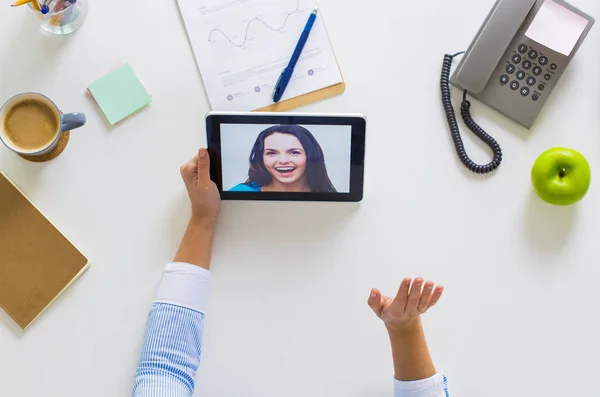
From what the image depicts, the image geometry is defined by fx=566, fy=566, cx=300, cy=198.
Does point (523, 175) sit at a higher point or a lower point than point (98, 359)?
higher

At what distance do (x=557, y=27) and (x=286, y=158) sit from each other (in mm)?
453

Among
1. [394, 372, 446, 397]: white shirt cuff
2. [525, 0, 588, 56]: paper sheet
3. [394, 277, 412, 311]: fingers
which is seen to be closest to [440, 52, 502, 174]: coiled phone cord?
[525, 0, 588, 56]: paper sheet

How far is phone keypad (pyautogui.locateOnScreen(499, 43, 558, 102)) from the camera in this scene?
2.87 feet

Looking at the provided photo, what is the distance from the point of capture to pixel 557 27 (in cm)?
85

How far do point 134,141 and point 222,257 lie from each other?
0.76ft

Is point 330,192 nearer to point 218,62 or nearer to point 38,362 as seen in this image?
point 218,62

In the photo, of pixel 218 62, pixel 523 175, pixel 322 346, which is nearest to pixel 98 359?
pixel 322 346

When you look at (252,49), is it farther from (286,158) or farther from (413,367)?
(413,367)

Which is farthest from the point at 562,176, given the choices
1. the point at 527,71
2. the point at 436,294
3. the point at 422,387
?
the point at 422,387

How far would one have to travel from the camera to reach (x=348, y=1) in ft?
2.92

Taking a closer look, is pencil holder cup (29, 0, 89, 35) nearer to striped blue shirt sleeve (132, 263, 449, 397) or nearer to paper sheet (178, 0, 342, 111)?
paper sheet (178, 0, 342, 111)

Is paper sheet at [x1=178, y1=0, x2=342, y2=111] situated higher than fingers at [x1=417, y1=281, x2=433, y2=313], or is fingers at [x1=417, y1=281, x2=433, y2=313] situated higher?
paper sheet at [x1=178, y1=0, x2=342, y2=111]

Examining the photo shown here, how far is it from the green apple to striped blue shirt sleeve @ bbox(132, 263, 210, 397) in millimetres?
539

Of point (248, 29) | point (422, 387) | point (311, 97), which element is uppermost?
point (248, 29)
